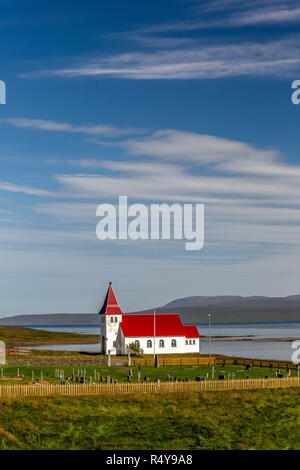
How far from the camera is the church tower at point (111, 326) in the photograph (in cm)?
9339

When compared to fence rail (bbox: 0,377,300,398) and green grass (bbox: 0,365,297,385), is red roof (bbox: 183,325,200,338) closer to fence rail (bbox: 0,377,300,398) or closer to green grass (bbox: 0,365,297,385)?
green grass (bbox: 0,365,297,385)

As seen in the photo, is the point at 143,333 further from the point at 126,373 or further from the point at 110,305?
the point at 126,373

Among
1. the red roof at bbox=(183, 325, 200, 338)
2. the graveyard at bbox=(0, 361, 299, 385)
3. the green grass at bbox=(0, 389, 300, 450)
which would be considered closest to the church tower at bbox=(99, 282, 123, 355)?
the red roof at bbox=(183, 325, 200, 338)

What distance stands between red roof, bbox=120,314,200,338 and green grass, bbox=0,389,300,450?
4442 centimetres

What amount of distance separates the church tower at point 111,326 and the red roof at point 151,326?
1.24 meters

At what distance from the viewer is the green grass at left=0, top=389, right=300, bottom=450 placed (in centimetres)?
3600

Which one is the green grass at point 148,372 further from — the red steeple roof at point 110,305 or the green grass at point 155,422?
the red steeple roof at point 110,305

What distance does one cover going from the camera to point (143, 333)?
92.3m

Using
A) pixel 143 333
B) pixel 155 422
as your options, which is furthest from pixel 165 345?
pixel 155 422
